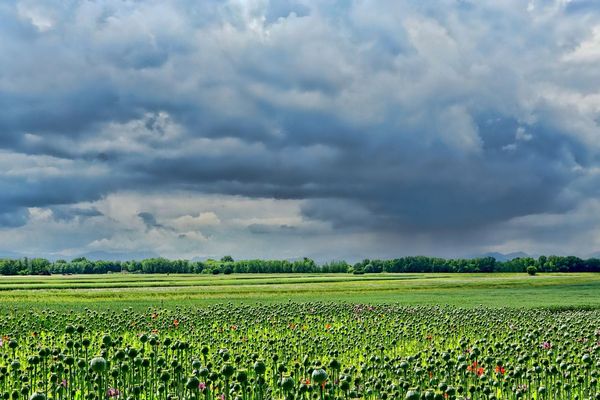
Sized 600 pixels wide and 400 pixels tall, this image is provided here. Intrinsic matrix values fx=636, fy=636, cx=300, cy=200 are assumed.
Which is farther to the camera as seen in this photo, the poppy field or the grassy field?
the grassy field

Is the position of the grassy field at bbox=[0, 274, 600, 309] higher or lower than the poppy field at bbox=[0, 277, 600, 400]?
lower

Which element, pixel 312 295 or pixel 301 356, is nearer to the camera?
pixel 301 356

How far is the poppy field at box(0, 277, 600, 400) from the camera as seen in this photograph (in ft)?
40.1

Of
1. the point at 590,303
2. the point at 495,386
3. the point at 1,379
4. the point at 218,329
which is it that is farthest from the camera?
the point at 590,303

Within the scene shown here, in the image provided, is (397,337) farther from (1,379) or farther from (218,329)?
(1,379)

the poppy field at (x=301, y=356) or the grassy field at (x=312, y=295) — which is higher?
the poppy field at (x=301, y=356)

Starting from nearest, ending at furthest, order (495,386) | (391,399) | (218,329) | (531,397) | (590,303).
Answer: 1. (391,399)
2. (531,397)
3. (495,386)
4. (218,329)
5. (590,303)

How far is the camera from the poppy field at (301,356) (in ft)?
40.1

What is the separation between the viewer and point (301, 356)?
22.3 meters

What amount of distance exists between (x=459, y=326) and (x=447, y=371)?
49.1ft

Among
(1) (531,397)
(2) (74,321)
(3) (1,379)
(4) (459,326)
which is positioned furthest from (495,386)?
(2) (74,321)

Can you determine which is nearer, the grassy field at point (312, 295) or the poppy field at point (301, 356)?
the poppy field at point (301, 356)

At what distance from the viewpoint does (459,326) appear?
31.1 metres

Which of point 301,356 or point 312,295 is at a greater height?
point 301,356
